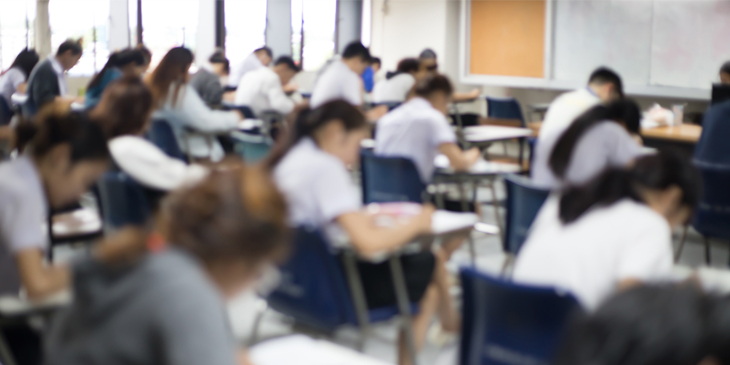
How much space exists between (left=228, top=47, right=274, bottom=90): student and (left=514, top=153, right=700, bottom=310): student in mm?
7614

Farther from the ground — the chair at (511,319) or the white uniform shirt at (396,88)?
the white uniform shirt at (396,88)

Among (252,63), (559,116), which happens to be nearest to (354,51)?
(252,63)

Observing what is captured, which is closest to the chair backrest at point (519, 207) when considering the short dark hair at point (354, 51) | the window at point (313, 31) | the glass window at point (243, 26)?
the short dark hair at point (354, 51)

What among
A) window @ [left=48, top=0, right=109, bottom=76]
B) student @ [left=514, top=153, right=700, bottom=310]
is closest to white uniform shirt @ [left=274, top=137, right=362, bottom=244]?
student @ [left=514, top=153, right=700, bottom=310]

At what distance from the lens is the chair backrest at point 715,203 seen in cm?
418

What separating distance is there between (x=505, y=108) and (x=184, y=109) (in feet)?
12.2

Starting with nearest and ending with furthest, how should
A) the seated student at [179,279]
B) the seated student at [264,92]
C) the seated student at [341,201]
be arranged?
1. the seated student at [179,279]
2. the seated student at [341,201]
3. the seated student at [264,92]

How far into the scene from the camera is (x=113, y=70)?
6629 millimetres

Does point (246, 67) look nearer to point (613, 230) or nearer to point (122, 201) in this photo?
point (122, 201)

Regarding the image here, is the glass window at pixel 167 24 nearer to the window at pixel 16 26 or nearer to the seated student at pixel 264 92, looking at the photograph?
→ the window at pixel 16 26

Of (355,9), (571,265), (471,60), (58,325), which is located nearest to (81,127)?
(58,325)

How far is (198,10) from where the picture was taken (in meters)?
11.7

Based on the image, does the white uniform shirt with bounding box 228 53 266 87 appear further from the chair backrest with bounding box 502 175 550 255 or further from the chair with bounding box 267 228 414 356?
the chair with bounding box 267 228 414 356

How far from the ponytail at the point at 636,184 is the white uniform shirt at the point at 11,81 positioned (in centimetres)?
705
